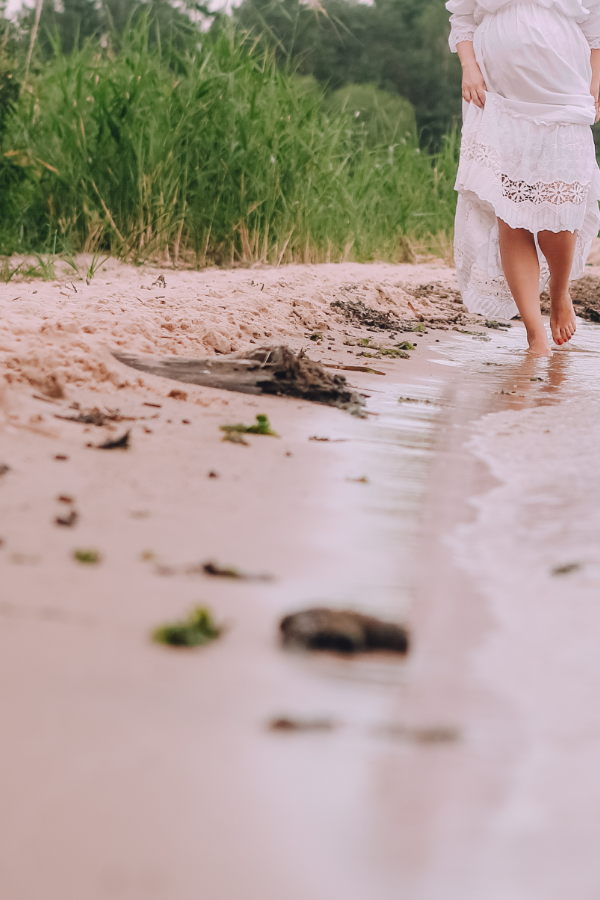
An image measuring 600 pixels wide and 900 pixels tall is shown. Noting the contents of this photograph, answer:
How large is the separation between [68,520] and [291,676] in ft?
1.37

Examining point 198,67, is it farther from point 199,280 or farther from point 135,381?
point 135,381

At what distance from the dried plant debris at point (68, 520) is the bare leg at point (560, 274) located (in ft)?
9.06

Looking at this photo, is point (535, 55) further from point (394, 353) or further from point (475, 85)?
point (394, 353)

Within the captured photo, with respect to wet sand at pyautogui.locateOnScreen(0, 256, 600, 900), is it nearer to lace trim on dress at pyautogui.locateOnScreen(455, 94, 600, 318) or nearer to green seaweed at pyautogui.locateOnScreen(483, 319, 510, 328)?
lace trim on dress at pyautogui.locateOnScreen(455, 94, 600, 318)

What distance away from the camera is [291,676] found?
2.59 ft

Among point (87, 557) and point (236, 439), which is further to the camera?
point (236, 439)

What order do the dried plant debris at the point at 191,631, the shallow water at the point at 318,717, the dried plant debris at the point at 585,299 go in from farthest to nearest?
the dried plant debris at the point at 585,299, the dried plant debris at the point at 191,631, the shallow water at the point at 318,717

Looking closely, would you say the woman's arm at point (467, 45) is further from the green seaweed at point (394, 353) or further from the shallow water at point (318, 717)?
the shallow water at point (318, 717)

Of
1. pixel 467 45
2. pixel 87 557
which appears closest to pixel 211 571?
pixel 87 557

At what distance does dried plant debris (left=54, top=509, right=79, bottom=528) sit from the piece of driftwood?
1005mm

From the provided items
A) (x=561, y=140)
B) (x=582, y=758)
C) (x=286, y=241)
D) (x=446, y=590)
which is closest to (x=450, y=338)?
(x=561, y=140)

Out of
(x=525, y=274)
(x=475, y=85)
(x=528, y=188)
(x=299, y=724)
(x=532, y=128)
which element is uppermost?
(x=475, y=85)

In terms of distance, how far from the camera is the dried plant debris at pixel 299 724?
705 mm

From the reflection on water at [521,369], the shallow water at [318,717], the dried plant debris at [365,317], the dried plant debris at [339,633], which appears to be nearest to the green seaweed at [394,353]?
the reflection on water at [521,369]
